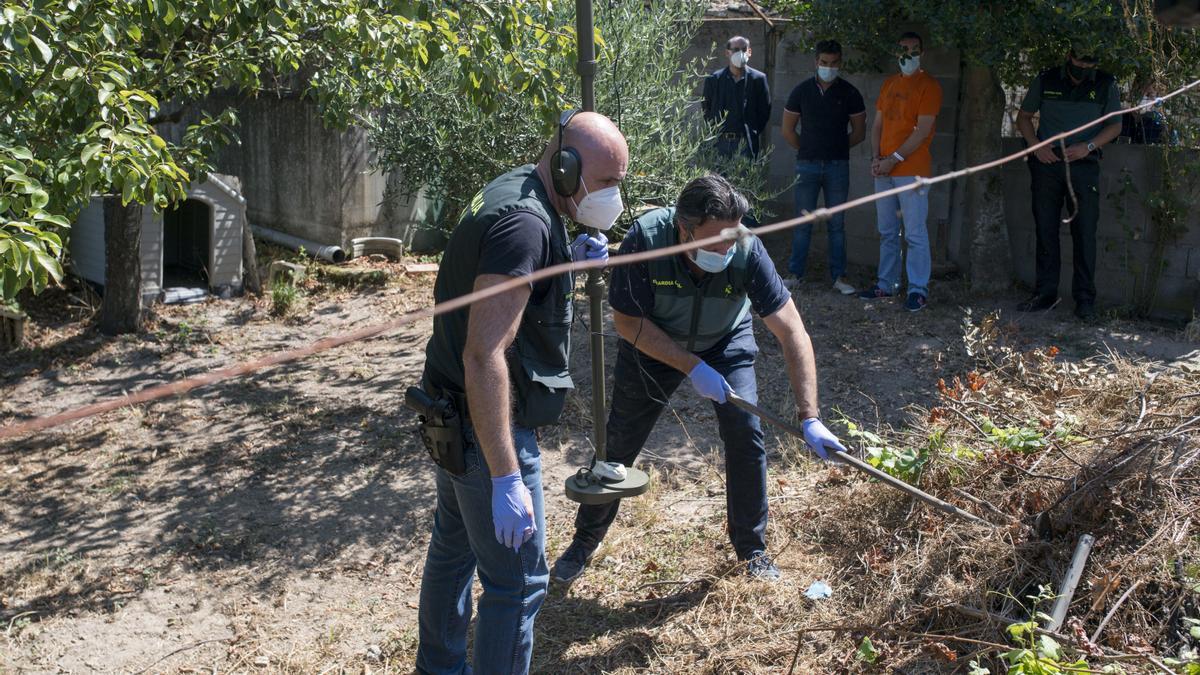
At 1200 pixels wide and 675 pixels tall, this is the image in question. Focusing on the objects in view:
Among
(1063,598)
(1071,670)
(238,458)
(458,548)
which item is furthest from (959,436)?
(238,458)

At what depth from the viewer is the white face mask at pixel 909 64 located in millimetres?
7859

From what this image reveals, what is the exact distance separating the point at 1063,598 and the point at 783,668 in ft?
3.13

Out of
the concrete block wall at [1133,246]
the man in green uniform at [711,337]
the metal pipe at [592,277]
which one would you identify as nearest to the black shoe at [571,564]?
the man in green uniform at [711,337]

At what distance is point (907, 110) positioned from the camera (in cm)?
796

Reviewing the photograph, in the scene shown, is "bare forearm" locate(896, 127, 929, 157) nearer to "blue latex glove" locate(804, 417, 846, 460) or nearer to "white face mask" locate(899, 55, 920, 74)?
"white face mask" locate(899, 55, 920, 74)

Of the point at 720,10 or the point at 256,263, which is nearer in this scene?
the point at 256,263

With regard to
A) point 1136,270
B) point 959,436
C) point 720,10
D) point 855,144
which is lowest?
point 959,436

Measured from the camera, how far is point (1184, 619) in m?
3.31

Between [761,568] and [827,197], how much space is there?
15.5 feet

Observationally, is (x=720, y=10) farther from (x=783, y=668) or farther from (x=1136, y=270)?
(x=783, y=668)

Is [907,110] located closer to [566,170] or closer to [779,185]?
[779,185]

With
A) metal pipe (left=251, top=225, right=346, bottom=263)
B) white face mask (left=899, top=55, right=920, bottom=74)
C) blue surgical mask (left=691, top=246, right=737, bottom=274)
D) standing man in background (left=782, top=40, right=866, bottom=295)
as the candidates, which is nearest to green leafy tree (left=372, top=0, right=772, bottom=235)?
standing man in background (left=782, top=40, right=866, bottom=295)

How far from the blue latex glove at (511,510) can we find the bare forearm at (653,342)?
112cm

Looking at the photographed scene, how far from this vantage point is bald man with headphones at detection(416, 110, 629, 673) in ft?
10.5
